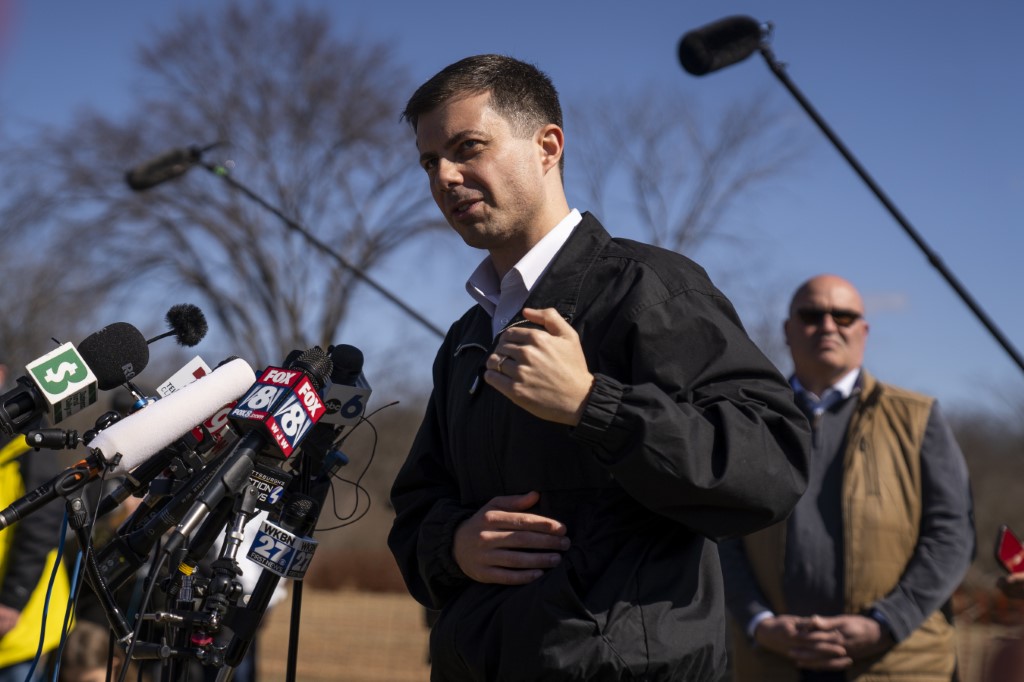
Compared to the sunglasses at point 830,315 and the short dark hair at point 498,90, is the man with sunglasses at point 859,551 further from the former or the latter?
the short dark hair at point 498,90

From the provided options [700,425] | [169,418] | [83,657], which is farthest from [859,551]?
[83,657]

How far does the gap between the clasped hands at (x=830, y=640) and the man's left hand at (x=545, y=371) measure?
227cm

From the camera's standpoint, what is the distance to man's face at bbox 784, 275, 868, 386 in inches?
177

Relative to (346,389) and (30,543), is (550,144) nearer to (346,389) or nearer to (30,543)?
(346,389)

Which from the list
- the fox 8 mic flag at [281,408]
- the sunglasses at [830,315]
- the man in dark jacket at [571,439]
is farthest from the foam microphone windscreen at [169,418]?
the sunglasses at [830,315]

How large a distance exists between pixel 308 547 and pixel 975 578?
1400 centimetres

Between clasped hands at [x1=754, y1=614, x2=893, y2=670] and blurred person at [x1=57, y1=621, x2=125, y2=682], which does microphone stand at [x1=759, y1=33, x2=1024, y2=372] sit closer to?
clasped hands at [x1=754, y1=614, x2=893, y2=670]

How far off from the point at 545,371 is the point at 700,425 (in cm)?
30

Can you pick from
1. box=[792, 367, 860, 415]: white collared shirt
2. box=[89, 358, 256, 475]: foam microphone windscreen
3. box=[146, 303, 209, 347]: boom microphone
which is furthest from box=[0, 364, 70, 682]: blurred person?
box=[792, 367, 860, 415]: white collared shirt

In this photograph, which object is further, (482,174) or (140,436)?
(482,174)

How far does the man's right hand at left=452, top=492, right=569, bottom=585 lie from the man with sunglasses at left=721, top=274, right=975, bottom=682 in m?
2.07

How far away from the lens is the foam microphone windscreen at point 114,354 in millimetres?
2740

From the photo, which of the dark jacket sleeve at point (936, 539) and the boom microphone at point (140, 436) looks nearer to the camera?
the boom microphone at point (140, 436)

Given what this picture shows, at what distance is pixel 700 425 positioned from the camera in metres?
2.17
